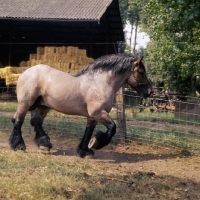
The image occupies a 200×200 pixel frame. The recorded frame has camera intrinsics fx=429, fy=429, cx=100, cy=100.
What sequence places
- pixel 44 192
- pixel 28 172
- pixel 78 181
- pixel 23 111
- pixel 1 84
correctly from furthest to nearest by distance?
1. pixel 1 84
2. pixel 23 111
3. pixel 28 172
4. pixel 78 181
5. pixel 44 192

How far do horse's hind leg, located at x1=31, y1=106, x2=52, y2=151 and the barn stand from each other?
10.7 metres

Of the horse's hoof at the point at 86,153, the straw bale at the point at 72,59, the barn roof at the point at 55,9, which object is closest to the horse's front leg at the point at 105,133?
the horse's hoof at the point at 86,153

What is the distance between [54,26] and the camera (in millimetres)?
21312

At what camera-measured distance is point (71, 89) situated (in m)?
7.54

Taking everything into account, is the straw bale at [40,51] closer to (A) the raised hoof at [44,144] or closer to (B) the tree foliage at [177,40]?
(B) the tree foliage at [177,40]

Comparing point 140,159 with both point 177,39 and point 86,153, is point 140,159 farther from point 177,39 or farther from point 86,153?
point 177,39

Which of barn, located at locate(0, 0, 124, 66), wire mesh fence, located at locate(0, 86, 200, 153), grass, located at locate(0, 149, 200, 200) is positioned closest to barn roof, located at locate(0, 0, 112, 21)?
barn, located at locate(0, 0, 124, 66)

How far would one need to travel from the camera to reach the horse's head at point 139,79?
304 inches

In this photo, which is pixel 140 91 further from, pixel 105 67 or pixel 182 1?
pixel 182 1

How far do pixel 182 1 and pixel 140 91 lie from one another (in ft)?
10.3

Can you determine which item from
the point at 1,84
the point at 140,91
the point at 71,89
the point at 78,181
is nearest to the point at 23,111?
the point at 71,89

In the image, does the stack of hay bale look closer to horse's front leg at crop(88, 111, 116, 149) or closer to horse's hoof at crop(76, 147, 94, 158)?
horse's hoof at crop(76, 147, 94, 158)

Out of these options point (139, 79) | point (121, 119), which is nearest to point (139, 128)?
point (121, 119)

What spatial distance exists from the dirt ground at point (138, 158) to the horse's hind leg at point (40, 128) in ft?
0.71
